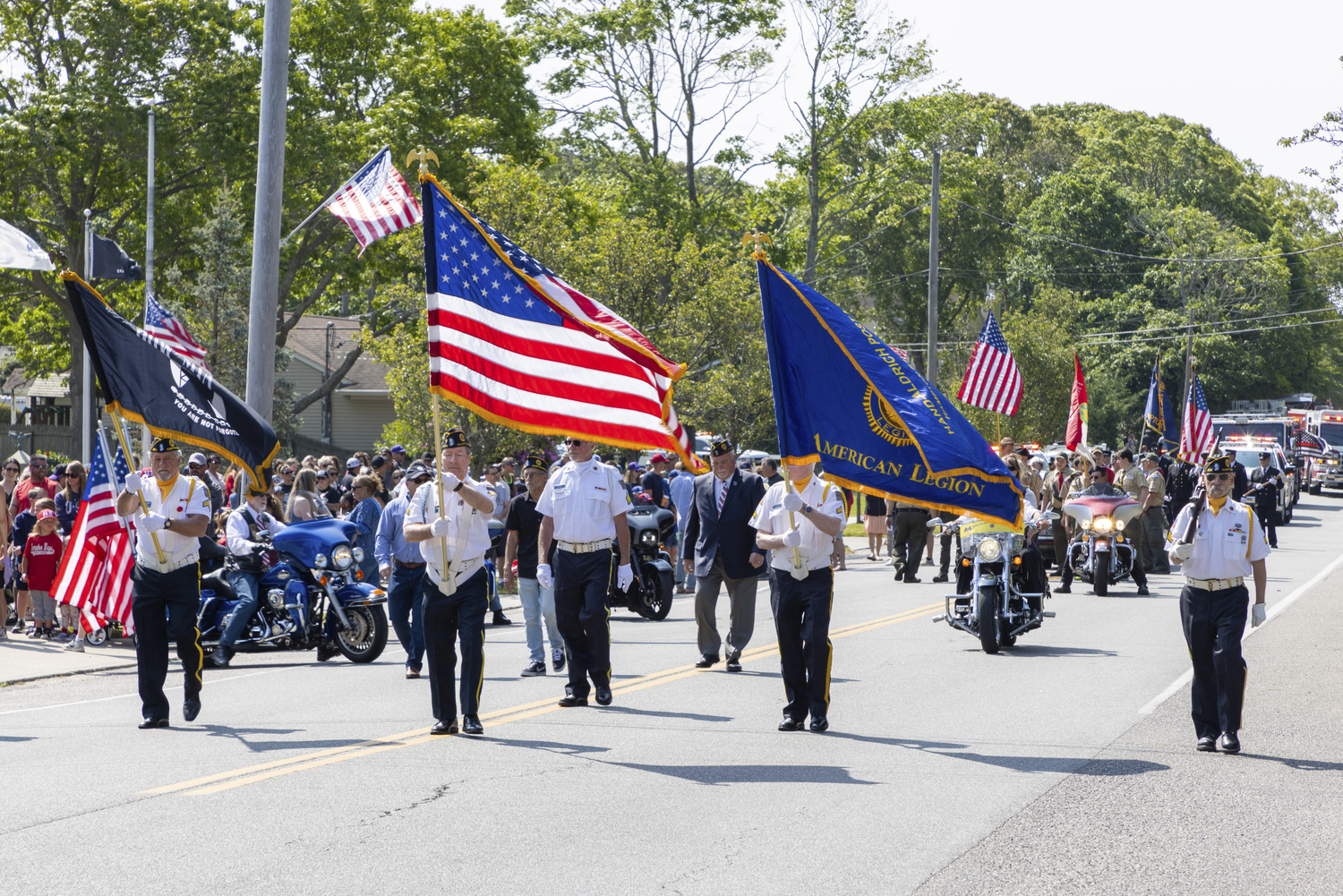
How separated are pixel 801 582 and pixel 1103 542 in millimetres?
11024

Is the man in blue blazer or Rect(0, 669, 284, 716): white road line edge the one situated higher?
the man in blue blazer

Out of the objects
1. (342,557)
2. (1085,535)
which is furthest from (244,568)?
(1085,535)

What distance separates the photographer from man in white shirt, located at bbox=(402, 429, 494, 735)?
345 inches

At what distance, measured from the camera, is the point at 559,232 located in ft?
89.7

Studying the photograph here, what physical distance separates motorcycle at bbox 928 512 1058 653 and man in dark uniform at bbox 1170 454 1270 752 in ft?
13.4

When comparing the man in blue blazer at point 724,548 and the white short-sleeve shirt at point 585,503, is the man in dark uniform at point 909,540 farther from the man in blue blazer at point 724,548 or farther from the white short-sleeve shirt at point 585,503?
the white short-sleeve shirt at point 585,503

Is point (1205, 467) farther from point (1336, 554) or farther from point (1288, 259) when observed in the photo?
point (1288, 259)

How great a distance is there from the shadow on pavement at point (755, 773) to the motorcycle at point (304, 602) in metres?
5.89

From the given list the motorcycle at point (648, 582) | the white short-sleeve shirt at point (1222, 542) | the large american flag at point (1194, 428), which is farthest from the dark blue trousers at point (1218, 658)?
the large american flag at point (1194, 428)

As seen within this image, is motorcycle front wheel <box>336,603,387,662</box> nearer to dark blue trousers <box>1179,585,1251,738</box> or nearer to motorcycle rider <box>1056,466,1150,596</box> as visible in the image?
dark blue trousers <box>1179,585,1251,738</box>

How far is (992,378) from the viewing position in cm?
2567

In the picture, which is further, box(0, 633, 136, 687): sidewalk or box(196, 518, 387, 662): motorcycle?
box(196, 518, 387, 662): motorcycle

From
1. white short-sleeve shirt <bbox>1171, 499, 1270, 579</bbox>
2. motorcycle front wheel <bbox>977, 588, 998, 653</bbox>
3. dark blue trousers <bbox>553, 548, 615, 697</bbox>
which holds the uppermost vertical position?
white short-sleeve shirt <bbox>1171, 499, 1270, 579</bbox>

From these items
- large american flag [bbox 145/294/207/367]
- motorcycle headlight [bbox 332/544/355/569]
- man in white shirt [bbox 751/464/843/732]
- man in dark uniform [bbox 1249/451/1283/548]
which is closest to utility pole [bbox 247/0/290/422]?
large american flag [bbox 145/294/207/367]
